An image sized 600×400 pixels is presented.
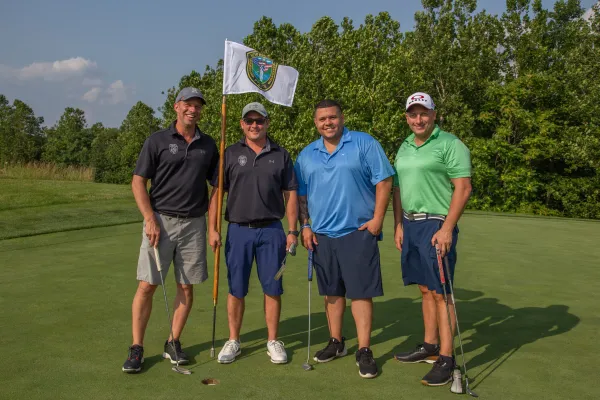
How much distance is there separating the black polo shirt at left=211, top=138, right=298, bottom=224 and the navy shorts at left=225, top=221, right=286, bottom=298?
0.10 m

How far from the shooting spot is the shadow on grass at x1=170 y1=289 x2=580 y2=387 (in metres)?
4.50

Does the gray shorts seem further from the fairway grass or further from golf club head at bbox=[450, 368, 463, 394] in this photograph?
golf club head at bbox=[450, 368, 463, 394]

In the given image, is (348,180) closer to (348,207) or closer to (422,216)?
(348,207)

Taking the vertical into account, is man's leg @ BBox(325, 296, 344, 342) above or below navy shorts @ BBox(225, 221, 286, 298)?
below

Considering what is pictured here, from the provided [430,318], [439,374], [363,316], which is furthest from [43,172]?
[439,374]

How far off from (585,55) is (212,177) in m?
32.0

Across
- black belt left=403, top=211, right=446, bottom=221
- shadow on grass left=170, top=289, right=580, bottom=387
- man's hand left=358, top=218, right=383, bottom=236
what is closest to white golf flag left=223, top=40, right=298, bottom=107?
man's hand left=358, top=218, right=383, bottom=236

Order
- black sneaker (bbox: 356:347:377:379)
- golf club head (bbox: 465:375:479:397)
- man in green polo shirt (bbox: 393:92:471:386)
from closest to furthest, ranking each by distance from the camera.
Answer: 1. golf club head (bbox: 465:375:479:397)
2. black sneaker (bbox: 356:347:377:379)
3. man in green polo shirt (bbox: 393:92:471:386)

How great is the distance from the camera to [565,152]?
29.7 meters

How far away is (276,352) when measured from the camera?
4.26m

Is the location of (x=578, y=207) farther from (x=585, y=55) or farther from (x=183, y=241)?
(x=183, y=241)

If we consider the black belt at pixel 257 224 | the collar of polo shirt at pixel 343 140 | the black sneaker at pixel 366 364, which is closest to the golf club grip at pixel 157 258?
the black belt at pixel 257 224

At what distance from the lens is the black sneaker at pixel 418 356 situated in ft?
14.1

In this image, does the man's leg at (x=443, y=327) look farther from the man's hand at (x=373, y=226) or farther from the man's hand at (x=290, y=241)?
the man's hand at (x=290, y=241)
